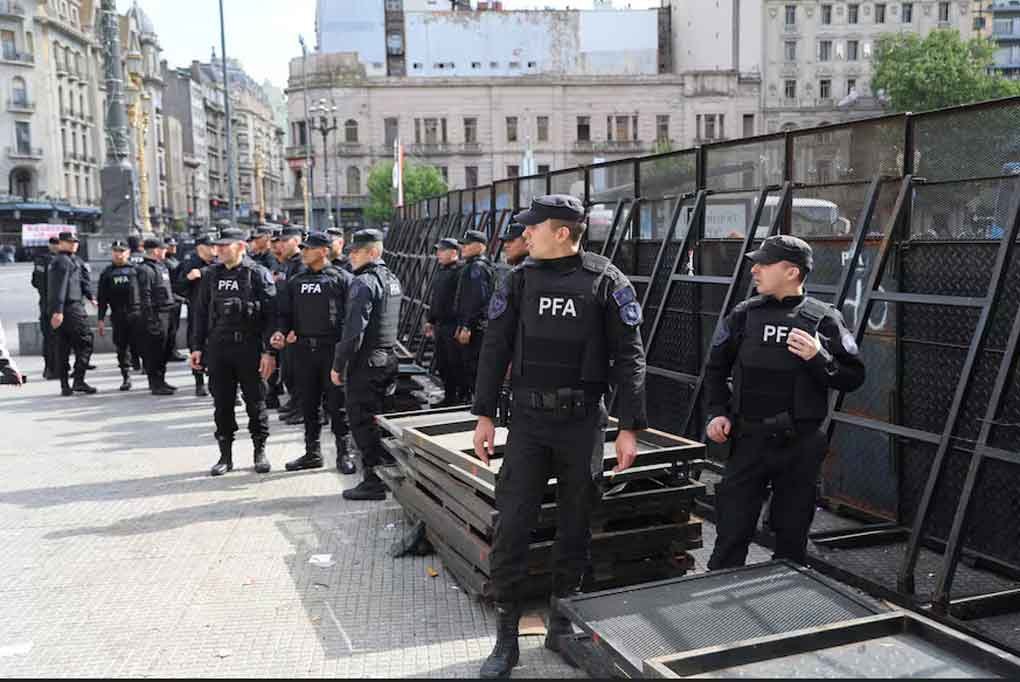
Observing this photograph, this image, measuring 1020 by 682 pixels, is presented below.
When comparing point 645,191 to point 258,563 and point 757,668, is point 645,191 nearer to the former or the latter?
point 258,563

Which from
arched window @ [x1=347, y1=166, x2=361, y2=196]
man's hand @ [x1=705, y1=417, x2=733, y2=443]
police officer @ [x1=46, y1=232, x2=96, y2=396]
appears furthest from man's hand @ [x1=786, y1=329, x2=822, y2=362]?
arched window @ [x1=347, y1=166, x2=361, y2=196]

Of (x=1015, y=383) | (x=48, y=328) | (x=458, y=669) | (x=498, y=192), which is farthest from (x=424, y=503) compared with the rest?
(x=48, y=328)

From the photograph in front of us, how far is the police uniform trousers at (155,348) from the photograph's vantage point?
1209 cm

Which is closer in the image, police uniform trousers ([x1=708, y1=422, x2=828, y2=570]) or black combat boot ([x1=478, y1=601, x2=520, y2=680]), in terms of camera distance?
black combat boot ([x1=478, y1=601, x2=520, y2=680])

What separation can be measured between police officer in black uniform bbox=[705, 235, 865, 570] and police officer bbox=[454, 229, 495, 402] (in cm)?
472

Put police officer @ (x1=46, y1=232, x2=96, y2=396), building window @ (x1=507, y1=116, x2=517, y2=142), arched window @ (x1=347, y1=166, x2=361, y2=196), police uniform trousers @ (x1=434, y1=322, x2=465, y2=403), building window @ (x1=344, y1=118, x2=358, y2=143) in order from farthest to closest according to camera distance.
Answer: building window @ (x1=507, y1=116, x2=517, y2=142) < arched window @ (x1=347, y1=166, x2=361, y2=196) < building window @ (x1=344, y1=118, x2=358, y2=143) < police officer @ (x1=46, y1=232, x2=96, y2=396) < police uniform trousers @ (x1=434, y1=322, x2=465, y2=403)

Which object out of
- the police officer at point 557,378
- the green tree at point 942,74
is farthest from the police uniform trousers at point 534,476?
the green tree at point 942,74

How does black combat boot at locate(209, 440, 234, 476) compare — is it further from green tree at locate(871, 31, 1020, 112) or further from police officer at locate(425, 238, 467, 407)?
green tree at locate(871, 31, 1020, 112)

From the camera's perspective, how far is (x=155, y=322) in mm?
12117

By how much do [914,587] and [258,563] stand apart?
3776mm

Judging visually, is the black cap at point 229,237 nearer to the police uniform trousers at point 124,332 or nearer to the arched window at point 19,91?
the police uniform trousers at point 124,332

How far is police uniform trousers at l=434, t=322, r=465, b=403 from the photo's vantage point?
30.6 feet

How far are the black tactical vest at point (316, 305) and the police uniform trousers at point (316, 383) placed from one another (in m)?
0.09

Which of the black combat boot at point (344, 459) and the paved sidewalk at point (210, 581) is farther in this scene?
the black combat boot at point (344, 459)
